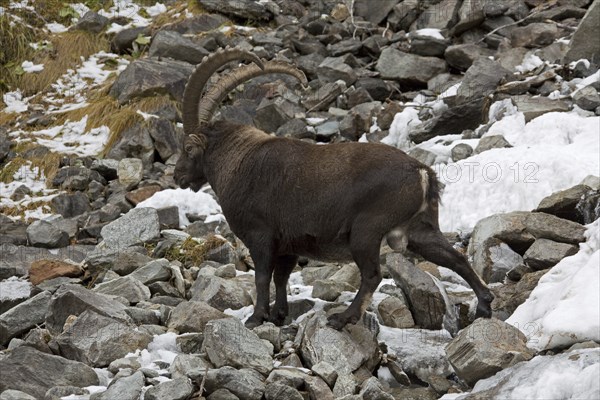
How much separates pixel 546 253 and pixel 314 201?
2.61 meters

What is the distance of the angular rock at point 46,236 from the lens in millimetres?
13820

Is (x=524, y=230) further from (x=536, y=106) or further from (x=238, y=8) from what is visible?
(x=238, y=8)

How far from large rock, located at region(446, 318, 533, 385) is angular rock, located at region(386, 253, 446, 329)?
1.22 metres

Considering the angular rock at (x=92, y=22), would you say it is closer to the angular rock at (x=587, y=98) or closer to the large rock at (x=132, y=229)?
the large rock at (x=132, y=229)

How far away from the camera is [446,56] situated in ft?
57.9

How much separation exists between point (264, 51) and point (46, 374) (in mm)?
12131

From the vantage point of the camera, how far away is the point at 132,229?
13.3m

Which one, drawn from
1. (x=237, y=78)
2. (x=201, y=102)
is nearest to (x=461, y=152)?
(x=237, y=78)

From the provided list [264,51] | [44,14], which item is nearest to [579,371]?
[264,51]

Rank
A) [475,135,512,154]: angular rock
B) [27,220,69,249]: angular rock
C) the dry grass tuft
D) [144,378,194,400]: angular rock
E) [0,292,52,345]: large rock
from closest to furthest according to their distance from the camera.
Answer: [144,378,194,400]: angular rock
[0,292,52,345]: large rock
[475,135,512,154]: angular rock
[27,220,69,249]: angular rock
the dry grass tuft

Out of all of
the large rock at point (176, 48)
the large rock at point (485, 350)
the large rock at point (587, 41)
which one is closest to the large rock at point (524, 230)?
the large rock at point (485, 350)

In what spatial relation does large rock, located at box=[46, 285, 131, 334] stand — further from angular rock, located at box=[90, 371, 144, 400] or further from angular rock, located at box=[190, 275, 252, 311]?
angular rock, located at box=[90, 371, 144, 400]

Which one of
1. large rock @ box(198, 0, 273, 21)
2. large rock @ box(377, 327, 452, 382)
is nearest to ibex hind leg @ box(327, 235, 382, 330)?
large rock @ box(377, 327, 452, 382)

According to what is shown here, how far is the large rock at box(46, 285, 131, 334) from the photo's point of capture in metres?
8.88
